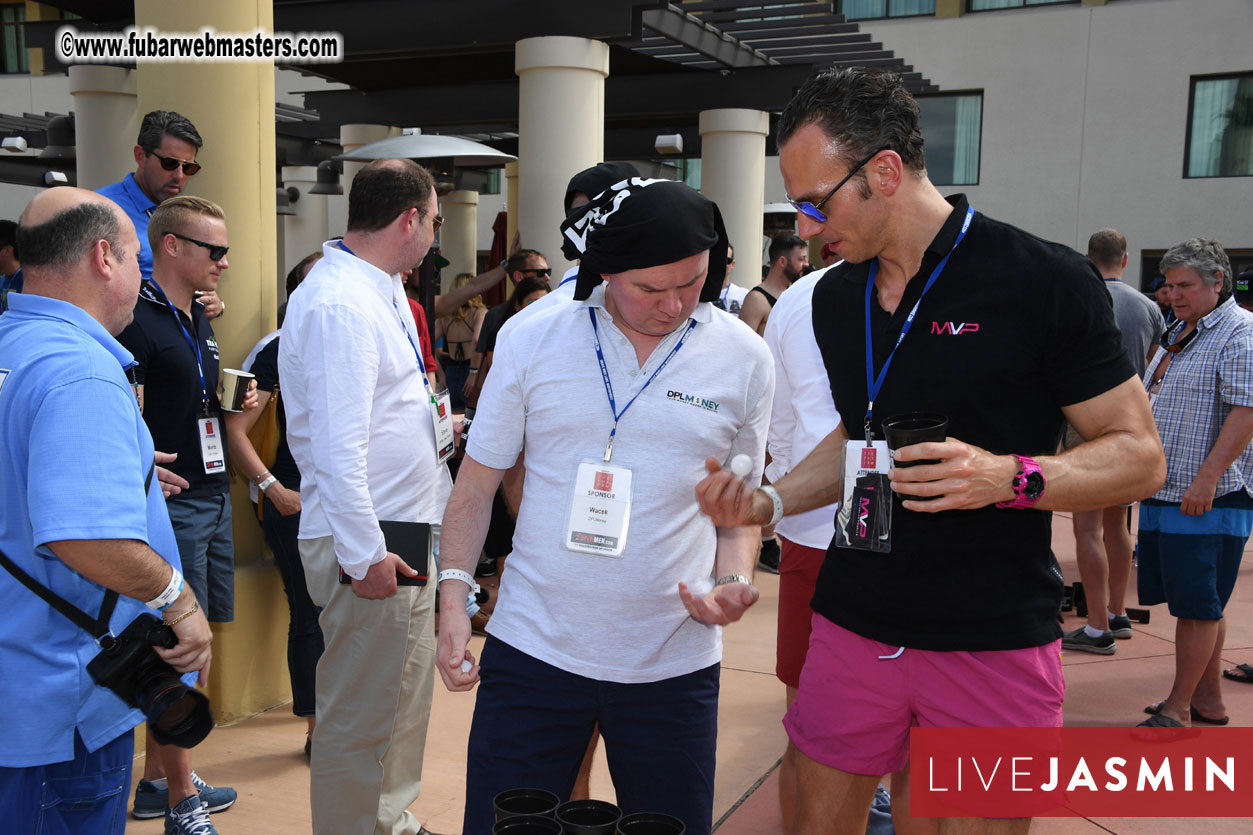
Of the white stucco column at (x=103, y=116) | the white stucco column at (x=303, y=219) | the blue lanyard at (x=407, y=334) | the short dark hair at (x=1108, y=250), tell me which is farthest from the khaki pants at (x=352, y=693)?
the white stucco column at (x=303, y=219)

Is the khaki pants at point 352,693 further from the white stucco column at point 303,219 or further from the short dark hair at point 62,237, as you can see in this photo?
the white stucco column at point 303,219

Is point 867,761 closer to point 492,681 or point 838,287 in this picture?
point 492,681

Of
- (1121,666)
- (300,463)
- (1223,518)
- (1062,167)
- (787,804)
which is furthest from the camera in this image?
(1062,167)

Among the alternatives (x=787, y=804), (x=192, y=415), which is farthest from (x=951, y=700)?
(x=192, y=415)

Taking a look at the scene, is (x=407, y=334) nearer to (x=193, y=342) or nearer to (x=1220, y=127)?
(x=193, y=342)

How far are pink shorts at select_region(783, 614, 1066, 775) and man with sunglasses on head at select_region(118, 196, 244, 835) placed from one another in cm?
240

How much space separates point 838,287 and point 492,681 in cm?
130

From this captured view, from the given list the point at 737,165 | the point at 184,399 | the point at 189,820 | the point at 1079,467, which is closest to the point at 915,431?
the point at 1079,467

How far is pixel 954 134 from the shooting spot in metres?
20.1

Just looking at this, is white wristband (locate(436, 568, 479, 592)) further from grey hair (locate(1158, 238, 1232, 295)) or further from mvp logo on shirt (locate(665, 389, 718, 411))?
grey hair (locate(1158, 238, 1232, 295))

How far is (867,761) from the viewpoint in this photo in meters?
2.43

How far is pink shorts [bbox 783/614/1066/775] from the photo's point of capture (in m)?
2.30

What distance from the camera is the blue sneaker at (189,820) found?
3.64m

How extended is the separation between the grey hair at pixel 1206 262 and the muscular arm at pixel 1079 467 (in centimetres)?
338
